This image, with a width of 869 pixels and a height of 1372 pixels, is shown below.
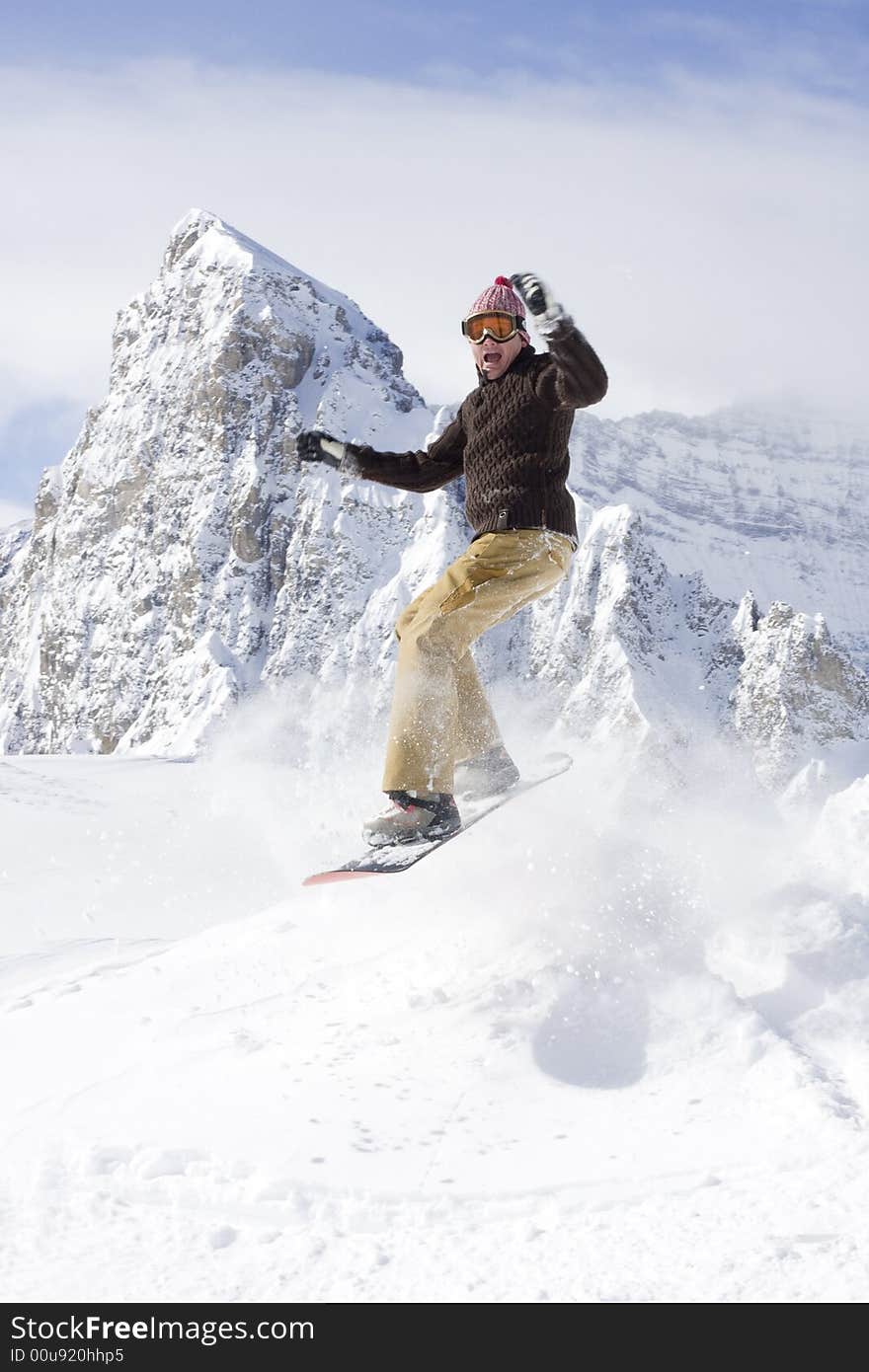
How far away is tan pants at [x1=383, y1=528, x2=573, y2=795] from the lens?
555 cm

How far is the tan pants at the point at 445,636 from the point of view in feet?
18.2

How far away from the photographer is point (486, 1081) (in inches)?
165

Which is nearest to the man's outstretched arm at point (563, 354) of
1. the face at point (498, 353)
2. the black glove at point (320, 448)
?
the face at point (498, 353)

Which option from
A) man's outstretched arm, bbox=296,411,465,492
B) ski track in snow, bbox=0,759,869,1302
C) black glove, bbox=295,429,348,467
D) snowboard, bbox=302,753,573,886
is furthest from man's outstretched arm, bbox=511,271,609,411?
ski track in snow, bbox=0,759,869,1302

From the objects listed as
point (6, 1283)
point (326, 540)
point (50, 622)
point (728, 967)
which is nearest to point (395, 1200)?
point (6, 1283)

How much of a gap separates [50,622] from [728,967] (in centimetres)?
13236

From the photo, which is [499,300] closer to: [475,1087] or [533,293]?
[533,293]

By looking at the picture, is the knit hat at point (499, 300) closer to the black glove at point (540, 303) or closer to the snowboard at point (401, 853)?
the black glove at point (540, 303)

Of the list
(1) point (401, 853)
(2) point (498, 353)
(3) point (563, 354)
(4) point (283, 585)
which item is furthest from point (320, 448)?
(4) point (283, 585)

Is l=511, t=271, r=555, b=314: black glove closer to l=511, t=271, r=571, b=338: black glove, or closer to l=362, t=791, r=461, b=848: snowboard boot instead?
l=511, t=271, r=571, b=338: black glove

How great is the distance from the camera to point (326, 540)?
11762cm

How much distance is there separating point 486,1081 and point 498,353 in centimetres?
351

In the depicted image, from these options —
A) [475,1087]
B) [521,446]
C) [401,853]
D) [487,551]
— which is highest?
[521,446]

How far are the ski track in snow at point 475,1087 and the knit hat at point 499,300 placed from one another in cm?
285
